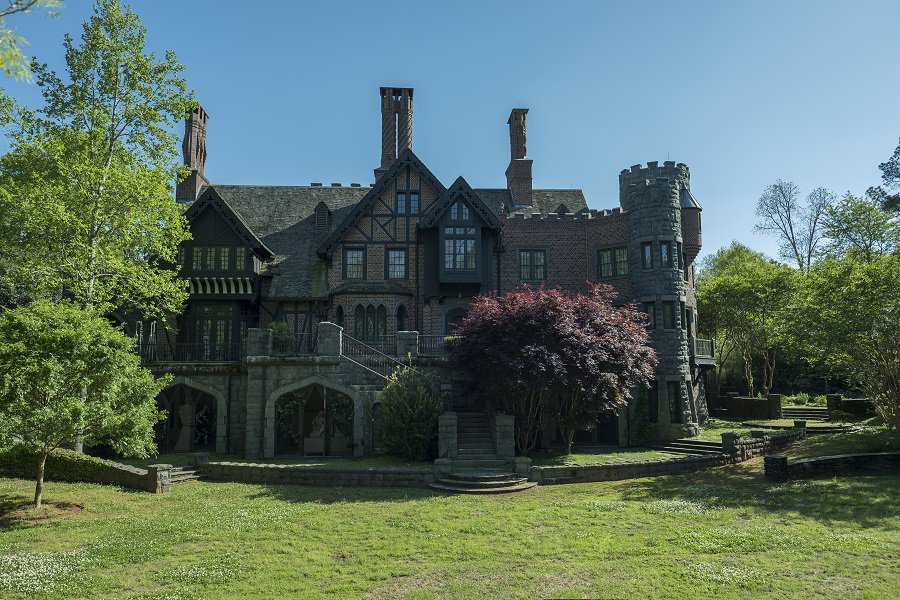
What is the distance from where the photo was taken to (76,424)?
1499cm

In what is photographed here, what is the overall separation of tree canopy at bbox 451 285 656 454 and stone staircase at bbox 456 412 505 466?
3.03 feet

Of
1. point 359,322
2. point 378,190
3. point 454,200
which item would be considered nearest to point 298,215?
point 378,190

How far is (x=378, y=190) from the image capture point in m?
30.2

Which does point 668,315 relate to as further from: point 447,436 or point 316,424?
point 316,424

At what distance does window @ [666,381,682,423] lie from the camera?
2689 centimetres

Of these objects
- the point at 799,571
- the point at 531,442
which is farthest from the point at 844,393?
the point at 799,571

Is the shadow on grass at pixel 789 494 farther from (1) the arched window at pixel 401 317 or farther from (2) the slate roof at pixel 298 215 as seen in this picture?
(2) the slate roof at pixel 298 215

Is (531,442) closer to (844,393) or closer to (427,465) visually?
(427,465)

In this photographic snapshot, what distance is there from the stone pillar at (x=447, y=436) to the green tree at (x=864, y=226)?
3362cm

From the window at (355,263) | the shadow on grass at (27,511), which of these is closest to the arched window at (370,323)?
the window at (355,263)

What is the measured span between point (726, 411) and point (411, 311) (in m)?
21.1

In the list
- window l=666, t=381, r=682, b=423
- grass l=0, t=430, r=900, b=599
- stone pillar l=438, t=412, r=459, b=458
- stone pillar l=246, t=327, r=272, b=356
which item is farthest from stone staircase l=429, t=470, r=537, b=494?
window l=666, t=381, r=682, b=423

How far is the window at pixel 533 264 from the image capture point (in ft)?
101

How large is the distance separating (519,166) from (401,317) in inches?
460
